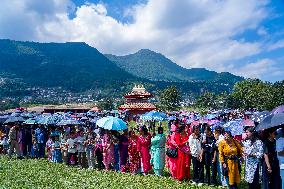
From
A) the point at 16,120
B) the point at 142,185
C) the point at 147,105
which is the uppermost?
the point at 147,105

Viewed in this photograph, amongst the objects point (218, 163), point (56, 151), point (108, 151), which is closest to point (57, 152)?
point (56, 151)

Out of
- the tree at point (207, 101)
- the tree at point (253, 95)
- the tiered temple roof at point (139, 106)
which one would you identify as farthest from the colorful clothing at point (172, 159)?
the tree at point (207, 101)

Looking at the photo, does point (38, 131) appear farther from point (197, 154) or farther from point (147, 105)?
point (147, 105)

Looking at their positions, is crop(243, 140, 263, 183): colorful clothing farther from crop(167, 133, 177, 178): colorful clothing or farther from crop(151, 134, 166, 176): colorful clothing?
crop(151, 134, 166, 176): colorful clothing

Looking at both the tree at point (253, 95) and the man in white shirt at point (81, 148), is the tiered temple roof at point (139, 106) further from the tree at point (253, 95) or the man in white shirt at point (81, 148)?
the man in white shirt at point (81, 148)

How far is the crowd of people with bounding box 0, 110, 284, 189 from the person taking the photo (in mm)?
9406

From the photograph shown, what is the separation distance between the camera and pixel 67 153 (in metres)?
16.2

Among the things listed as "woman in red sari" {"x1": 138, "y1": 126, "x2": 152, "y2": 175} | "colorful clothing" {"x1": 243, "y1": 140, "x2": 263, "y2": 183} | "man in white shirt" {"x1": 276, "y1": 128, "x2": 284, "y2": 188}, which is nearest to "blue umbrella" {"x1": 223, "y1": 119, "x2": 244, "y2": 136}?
"woman in red sari" {"x1": 138, "y1": 126, "x2": 152, "y2": 175}

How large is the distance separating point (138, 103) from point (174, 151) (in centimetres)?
5053

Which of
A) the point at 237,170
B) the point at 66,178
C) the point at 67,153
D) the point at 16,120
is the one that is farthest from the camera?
the point at 16,120

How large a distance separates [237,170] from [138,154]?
4.61 meters

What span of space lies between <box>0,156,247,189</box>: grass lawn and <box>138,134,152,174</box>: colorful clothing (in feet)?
2.02

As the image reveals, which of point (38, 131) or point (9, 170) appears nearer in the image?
point (9, 170)

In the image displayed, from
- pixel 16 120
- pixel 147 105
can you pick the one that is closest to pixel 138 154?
pixel 16 120
